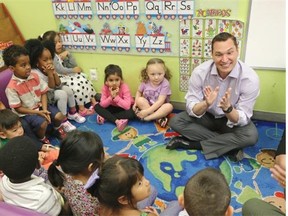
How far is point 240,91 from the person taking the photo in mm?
1942

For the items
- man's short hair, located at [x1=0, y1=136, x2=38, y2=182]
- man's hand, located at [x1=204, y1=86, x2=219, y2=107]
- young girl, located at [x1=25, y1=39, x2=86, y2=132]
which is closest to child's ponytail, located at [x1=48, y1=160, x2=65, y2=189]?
man's short hair, located at [x1=0, y1=136, x2=38, y2=182]

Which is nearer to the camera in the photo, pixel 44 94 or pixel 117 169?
pixel 117 169

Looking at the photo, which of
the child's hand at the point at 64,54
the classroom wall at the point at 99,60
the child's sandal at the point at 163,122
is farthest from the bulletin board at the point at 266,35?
the child's hand at the point at 64,54

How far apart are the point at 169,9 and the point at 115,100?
33.9 inches

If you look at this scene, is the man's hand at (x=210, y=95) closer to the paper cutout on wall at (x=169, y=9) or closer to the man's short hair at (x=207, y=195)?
the paper cutout on wall at (x=169, y=9)

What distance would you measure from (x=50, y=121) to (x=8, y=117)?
0.49 metres

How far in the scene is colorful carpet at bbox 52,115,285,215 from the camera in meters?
1.72

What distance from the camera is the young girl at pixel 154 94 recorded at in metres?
2.40

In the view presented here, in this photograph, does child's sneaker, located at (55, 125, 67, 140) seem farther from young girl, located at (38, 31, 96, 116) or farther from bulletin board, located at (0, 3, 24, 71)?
bulletin board, located at (0, 3, 24, 71)

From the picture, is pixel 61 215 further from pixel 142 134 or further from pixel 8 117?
pixel 142 134

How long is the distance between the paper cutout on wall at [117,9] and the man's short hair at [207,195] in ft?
5.65

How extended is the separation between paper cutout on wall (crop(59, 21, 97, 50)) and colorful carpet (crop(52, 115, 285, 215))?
80 cm

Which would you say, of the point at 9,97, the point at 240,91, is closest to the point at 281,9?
the point at 240,91

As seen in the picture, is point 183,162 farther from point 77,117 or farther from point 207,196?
point 77,117
